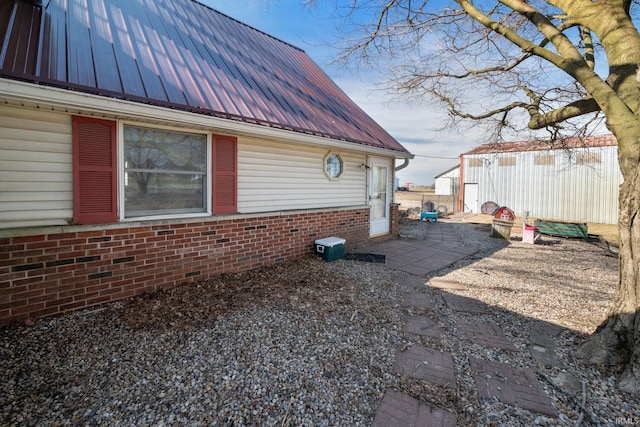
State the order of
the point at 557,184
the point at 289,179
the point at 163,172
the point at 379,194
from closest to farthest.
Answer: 1. the point at 163,172
2. the point at 289,179
3. the point at 379,194
4. the point at 557,184

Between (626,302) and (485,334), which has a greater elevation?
(626,302)

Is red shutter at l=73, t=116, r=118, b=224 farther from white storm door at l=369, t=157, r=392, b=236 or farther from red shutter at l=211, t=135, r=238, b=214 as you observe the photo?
white storm door at l=369, t=157, r=392, b=236

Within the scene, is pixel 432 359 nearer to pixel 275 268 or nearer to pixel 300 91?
pixel 275 268

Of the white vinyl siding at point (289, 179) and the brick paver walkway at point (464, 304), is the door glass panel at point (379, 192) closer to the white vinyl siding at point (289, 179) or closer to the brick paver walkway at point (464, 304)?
the white vinyl siding at point (289, 179)

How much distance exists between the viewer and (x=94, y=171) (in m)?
3.66

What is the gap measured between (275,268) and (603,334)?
4.49 metres

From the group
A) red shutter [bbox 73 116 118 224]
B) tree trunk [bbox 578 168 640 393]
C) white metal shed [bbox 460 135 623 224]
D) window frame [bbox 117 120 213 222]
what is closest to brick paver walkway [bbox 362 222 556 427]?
tree trunk [bbox 578 168 640 393]

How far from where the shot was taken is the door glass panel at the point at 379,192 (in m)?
8.38

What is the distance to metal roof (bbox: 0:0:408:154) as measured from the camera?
132 inches

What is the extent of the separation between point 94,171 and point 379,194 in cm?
674

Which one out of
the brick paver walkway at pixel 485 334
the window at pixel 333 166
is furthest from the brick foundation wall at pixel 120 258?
the brick paver walkway at pixel 485 334

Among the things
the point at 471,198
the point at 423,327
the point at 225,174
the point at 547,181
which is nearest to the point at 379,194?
the point at 225,174

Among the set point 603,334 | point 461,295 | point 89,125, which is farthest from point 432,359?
point 89,125

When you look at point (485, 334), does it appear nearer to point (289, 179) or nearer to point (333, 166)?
point (289, 179)
